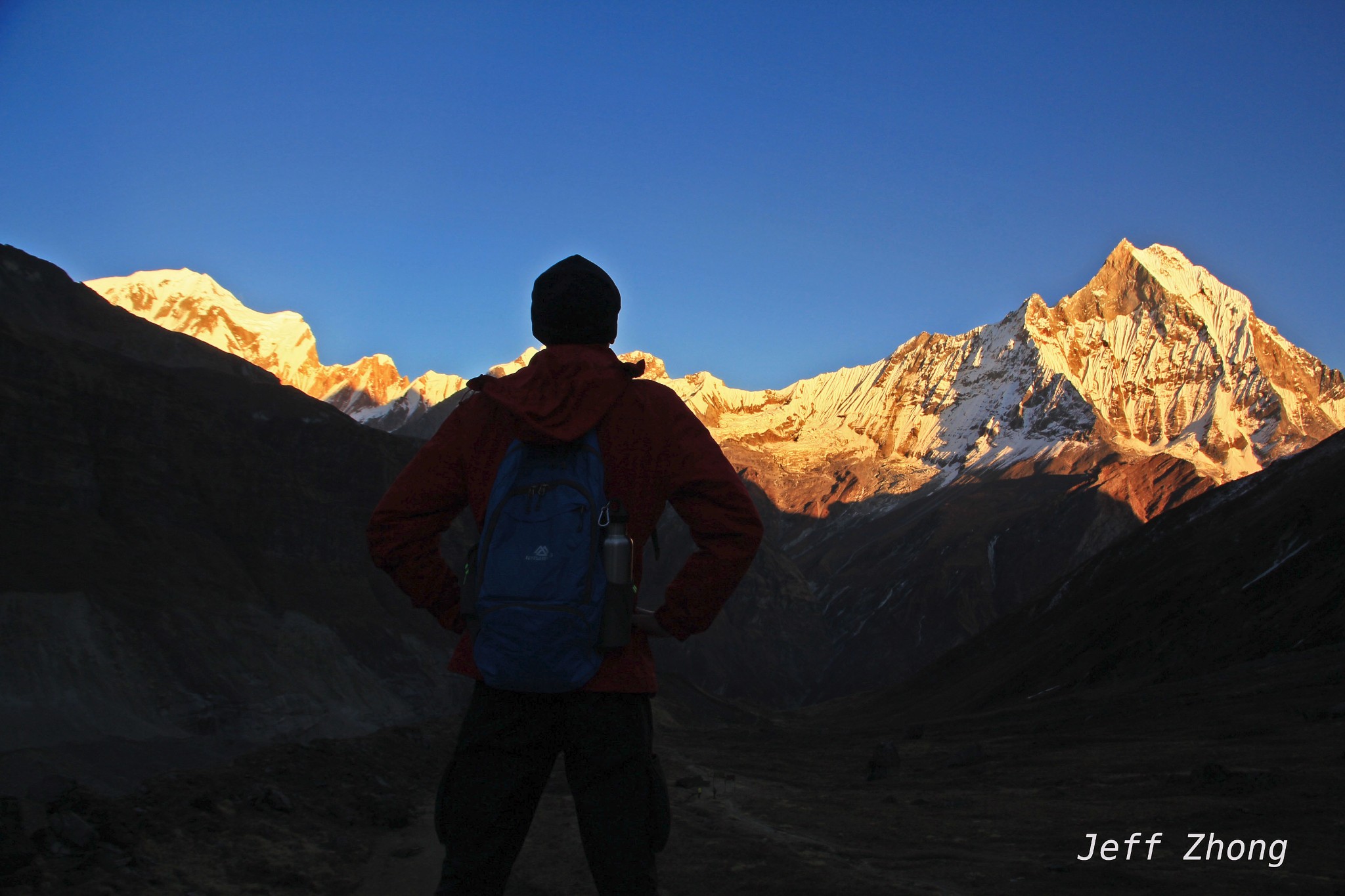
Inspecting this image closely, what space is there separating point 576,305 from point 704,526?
1096 mm

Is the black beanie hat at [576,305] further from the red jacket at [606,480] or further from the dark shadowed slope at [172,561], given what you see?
the dark shadowed slope at [172,561]

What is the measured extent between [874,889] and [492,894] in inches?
167

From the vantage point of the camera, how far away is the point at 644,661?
3.80 m

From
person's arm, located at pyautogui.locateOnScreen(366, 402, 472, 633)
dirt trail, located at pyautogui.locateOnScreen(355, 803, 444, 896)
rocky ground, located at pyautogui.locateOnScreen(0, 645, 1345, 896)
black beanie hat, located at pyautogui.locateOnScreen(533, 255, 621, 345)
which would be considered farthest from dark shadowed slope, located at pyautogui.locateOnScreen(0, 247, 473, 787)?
black beanie hat, located at pyautogui.locateOnScreen(533, 255, 621, 345)

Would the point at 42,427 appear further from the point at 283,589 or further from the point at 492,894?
the point at 492,894

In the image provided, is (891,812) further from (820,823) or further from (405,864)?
(405,864)

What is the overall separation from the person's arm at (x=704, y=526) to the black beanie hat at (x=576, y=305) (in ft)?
1.79

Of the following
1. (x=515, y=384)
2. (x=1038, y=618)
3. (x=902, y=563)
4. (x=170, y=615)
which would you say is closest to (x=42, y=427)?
(x=170, y=615)

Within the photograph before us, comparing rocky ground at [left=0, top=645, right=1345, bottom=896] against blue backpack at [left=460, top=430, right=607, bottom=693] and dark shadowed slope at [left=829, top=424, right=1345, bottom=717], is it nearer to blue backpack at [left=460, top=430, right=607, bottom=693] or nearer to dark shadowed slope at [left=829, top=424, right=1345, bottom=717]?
blue backpack at [left=460, top=430, right=607, bottom=693]

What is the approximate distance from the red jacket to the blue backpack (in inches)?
4.0

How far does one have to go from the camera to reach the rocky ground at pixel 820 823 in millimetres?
7734

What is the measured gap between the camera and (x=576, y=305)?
4.23 m

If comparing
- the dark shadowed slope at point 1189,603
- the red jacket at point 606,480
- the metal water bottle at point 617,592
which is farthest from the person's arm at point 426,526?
the dark shadowed slope at point 1189,603

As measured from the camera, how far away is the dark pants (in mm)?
3666
